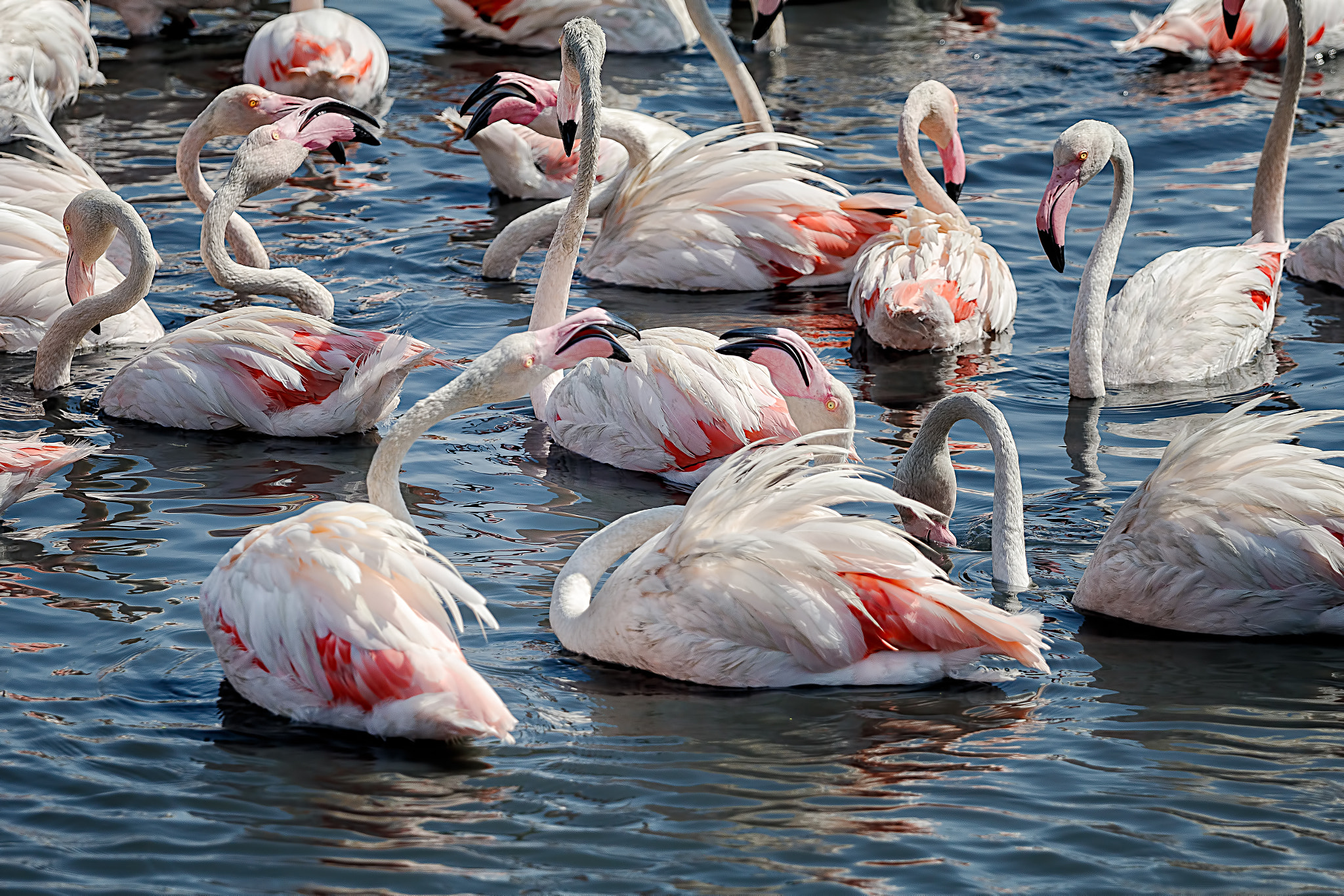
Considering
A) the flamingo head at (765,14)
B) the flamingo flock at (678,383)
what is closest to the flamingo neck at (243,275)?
the flamingo flock at (678,383)

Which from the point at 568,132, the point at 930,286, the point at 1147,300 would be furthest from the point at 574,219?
the point at 1147,300

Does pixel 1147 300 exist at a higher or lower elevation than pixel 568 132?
lower

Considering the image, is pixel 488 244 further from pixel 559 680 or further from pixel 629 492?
pixel 559 680

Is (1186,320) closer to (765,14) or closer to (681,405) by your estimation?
(681,405)

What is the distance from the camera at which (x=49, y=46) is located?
10414 mm

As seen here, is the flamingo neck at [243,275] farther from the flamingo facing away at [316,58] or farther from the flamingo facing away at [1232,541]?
the flamingo facing away at [1232,541]

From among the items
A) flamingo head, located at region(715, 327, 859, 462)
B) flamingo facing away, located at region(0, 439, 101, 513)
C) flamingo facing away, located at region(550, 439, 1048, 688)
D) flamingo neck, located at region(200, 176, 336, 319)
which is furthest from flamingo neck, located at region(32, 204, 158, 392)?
flamingo facing away, located at region(550, 439, 1048, 688)

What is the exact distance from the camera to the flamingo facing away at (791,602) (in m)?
4.62

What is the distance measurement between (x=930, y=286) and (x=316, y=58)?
4.68 metres

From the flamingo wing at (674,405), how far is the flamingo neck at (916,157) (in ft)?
7.77

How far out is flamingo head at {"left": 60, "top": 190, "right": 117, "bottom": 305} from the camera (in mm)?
6938

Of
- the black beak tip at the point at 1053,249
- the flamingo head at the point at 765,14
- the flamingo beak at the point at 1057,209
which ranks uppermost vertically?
the flamingo head at the point at 765,14

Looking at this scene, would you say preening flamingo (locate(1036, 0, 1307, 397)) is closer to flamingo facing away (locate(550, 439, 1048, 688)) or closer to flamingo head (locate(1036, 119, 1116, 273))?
flamingo head (locate(1036, 119, 1116, 273))

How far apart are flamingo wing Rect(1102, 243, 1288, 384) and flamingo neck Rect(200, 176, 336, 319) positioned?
3242 millimetres
